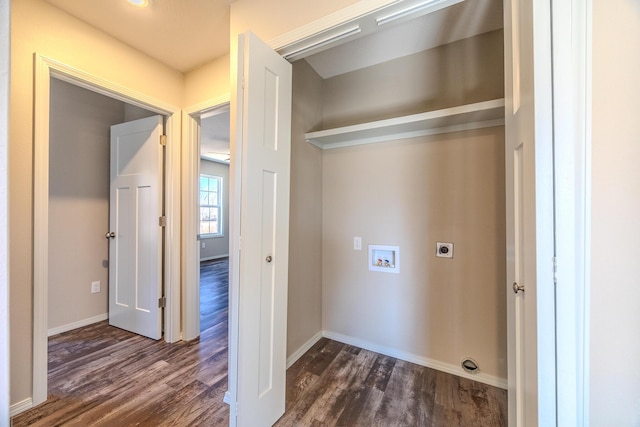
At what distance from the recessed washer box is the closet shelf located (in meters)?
0.95

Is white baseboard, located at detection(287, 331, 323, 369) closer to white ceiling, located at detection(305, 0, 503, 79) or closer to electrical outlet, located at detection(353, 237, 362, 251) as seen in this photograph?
electrical outlet, located at detection(353, 237, 362, 251)

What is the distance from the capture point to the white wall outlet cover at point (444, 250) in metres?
1.89

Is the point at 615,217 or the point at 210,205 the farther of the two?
the point at 210,205

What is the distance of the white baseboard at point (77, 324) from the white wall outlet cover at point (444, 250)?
139 inches

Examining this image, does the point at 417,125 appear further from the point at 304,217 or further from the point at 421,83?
the point at 304,217

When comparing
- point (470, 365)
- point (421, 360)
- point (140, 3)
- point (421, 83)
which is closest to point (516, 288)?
point (470, 365)

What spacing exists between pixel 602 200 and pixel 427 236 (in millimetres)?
1331

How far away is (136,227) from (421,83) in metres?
2.98

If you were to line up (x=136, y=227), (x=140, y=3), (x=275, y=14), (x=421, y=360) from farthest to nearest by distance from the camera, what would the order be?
(x=136, y=227) → (x=421, y=360) → (x=140, y=3) → (x=275, y=14)

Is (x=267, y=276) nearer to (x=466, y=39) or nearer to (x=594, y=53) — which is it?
(x=594, y=53)

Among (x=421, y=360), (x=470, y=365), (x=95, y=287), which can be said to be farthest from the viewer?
(x=95, y=287)

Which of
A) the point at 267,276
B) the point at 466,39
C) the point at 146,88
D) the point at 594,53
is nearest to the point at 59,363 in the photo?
the point at 267,276

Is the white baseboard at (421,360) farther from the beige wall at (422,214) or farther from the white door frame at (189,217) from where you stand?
the white door frame at (189,217)

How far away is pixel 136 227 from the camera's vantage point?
246 cm
